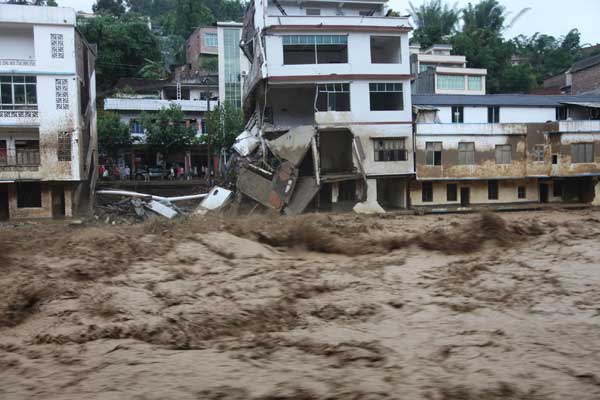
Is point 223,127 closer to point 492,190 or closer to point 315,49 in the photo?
Answer: point 315,49

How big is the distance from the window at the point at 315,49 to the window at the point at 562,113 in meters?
13.6

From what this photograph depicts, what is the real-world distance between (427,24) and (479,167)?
30206 mm

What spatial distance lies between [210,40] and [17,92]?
25.2m

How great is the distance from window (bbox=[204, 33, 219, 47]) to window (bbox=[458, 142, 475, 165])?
2785 cm

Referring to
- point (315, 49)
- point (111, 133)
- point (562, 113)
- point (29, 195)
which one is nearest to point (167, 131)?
point (111, 133)

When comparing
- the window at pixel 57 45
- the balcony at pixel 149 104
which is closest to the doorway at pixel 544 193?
the balcony at pixel 149 104

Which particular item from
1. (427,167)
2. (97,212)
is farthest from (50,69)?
(427,167)

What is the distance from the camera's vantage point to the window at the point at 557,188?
30375 millimetres

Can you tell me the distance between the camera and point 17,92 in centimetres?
2541

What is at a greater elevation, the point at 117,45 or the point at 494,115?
the point at 117,45

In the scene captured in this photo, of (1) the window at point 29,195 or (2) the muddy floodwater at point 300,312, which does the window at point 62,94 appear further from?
(2) the muddy floodwater at point 300,312

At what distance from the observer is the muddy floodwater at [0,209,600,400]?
5.45 metres

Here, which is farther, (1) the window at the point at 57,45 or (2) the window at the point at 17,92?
(1) the window at the point at 57,45

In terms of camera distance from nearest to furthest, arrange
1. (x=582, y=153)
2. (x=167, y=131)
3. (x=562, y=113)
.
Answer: (x=582, y=153) → (x=562, y=113) → (x=167, y=131)
